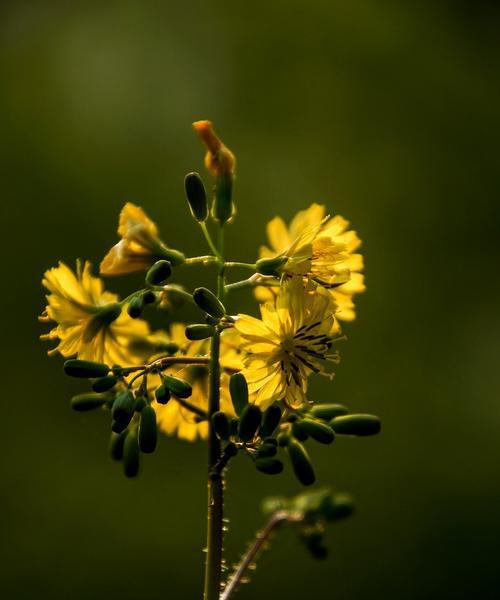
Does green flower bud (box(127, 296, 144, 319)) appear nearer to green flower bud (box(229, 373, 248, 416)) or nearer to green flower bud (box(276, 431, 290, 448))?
green flower bud (box(229, 373, 248, 416))

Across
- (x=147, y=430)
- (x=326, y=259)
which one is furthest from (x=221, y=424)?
(x=326, y=259)

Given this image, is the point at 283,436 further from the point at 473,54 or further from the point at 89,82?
the point at 473,54

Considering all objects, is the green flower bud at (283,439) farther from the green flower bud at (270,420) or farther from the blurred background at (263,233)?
the blurred background at (263,233)

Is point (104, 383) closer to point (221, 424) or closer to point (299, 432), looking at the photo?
point (221, 424)

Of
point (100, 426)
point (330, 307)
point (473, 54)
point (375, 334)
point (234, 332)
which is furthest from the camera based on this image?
point (473, 54)

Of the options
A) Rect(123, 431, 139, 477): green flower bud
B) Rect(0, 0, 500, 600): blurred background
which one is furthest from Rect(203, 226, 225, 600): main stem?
Rect(0, 0, 500, 600): blurred background

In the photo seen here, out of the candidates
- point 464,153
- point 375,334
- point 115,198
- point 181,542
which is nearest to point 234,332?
point 181,542

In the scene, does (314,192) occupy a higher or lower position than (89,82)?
lower
